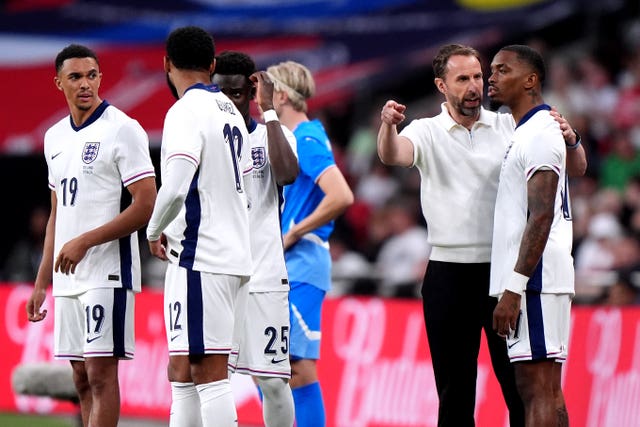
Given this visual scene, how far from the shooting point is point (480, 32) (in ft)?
54.5

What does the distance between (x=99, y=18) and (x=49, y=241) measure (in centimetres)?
847

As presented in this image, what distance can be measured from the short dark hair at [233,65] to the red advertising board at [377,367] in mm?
4594

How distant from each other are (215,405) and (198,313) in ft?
1.64

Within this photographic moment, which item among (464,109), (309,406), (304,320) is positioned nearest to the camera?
(464,109)

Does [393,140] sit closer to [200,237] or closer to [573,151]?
[573,151]

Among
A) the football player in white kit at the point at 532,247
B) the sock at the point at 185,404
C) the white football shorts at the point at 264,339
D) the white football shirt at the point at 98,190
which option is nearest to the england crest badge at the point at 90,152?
the white football shirt at the point at 98,190

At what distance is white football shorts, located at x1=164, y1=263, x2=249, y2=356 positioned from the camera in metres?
7.45

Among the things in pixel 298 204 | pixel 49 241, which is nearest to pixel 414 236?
pixel 298 204

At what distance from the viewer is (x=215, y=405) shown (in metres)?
7.42

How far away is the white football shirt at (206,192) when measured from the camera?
7457 mm

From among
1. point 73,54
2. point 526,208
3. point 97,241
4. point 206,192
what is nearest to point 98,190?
point 97,241

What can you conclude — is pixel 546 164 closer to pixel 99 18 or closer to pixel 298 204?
pixel 298 204

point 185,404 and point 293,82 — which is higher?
point 293,82

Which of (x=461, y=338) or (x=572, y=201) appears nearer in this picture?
(x=461, y=338)
